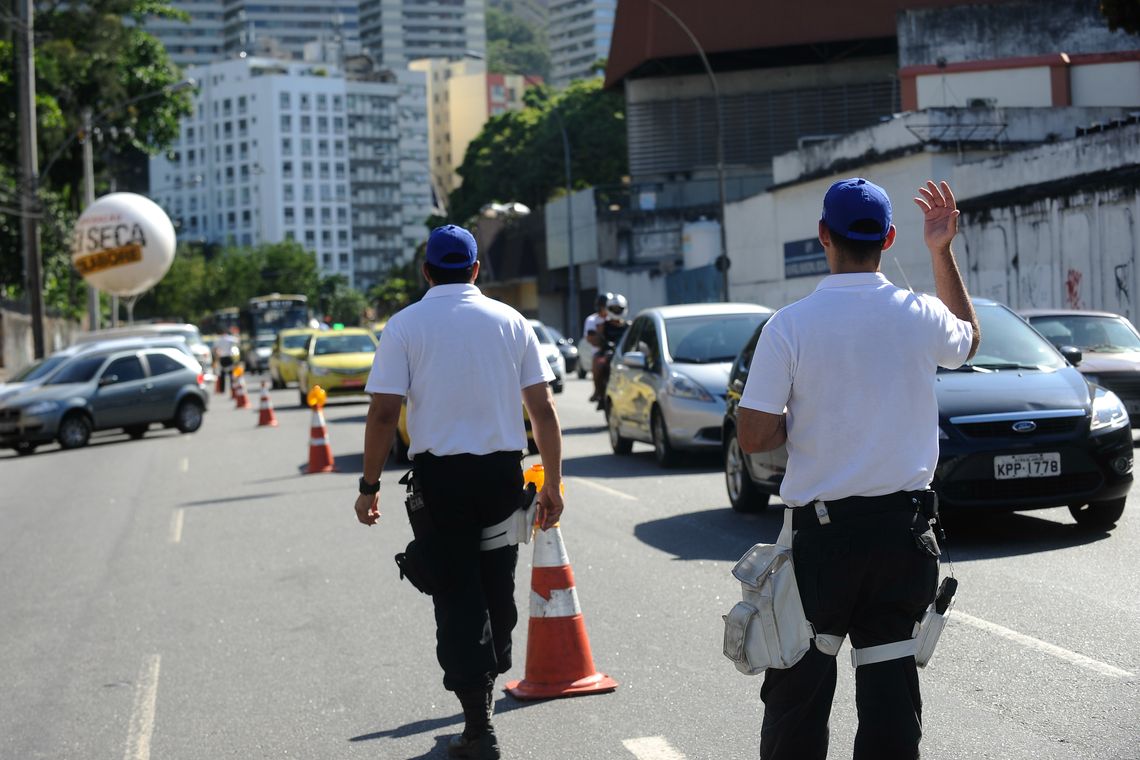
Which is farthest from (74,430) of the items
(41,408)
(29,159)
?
(29,159)

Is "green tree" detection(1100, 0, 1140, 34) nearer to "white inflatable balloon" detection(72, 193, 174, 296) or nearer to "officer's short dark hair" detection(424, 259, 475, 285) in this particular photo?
"white inflatable balloon" detection(72, 193, 174, 296)

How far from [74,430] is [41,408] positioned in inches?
27.7

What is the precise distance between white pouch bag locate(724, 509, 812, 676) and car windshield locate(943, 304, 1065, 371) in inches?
267

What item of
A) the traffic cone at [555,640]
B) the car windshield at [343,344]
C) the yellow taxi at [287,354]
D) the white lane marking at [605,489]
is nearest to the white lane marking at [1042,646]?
the traffic cone at [555,640]

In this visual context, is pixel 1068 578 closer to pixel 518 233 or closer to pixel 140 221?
pixel 140 221

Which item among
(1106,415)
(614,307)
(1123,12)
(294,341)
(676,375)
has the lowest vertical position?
(1106,415)

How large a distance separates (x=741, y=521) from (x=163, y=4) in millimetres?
46639

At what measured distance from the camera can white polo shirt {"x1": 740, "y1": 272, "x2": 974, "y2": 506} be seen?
13.7ft

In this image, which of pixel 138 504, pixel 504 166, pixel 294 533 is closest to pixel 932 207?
pixel 294 533

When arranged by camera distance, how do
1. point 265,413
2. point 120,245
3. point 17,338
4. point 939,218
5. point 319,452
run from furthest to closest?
point 17,338, point 120,245, point 265,413, point 319,452, point 939,218

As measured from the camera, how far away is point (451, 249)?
5801 millimetres

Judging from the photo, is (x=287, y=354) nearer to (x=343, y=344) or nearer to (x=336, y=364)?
(x=343, y=344)

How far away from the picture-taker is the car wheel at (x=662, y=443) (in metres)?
15.9

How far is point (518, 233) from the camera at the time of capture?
80.4 meters
